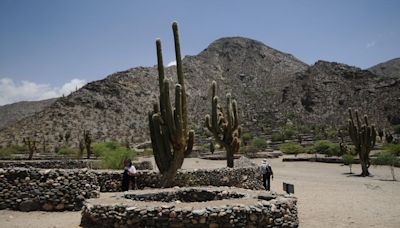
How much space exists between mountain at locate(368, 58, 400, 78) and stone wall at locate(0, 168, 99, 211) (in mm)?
143803

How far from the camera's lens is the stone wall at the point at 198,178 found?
16.8 m

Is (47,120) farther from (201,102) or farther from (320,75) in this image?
(320,75)

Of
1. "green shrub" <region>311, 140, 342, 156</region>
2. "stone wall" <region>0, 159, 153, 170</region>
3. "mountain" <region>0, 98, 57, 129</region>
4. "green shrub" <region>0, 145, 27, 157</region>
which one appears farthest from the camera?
"mountain" <region>0, 98, 57, 129</region>

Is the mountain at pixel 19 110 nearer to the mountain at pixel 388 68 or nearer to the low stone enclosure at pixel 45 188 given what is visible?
the mountain at pixel 388 68

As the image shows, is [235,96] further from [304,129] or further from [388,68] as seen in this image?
[388,68]

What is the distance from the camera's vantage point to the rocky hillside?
256 feet

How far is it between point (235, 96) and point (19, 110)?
6367 cm

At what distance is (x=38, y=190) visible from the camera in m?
13.0

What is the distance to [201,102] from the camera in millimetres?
105562

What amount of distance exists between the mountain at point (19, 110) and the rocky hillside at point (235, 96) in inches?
1425

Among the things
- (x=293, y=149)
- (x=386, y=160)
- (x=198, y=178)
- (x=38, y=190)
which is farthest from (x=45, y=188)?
(x=293, y=149)

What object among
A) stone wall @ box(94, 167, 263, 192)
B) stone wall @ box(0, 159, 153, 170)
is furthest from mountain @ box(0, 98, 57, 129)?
stone wall @ box(94, 167, 263, 192)

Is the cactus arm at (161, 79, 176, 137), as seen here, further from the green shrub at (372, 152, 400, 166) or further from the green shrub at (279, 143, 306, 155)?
the green shrub at (279, 143, 306, 155)

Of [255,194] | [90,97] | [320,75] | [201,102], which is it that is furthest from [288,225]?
[320,75]
